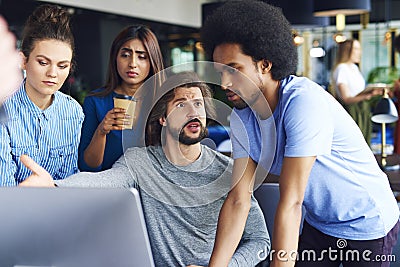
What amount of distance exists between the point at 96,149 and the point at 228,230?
2.75ft

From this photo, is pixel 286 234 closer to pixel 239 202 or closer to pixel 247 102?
pixel 239 202

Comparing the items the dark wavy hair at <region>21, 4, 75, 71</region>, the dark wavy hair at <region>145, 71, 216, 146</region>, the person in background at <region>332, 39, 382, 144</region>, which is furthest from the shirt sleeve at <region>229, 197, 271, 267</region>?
the person in background at <region>332, 39, 382, 144</region>

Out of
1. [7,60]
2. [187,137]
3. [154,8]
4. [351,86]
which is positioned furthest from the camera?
[154,8]

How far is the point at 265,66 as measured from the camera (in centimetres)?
164

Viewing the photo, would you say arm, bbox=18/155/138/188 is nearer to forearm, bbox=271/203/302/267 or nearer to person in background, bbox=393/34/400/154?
forearm, bbox=271/203/302/267

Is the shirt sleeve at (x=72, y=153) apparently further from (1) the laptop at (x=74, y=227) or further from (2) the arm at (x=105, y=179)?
(1) the laptop at (x=74, y=227)

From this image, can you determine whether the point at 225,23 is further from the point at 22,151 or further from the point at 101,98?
the point at 101,98

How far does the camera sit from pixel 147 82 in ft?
7.72

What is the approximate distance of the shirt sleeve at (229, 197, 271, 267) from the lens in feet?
6.31

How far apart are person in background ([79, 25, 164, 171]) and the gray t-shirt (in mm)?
412

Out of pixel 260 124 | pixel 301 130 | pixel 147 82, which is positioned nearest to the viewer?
pixel 301 130

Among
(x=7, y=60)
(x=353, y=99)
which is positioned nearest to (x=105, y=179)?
(x=7, y=60)

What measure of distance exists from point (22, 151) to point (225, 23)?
2.64ft

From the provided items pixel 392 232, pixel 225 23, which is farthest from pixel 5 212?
pixel 392 232
